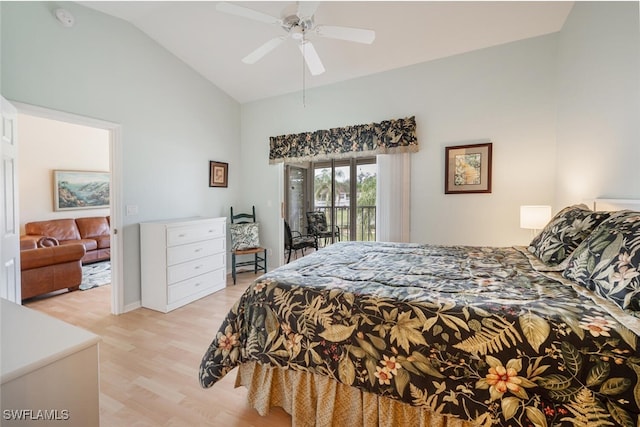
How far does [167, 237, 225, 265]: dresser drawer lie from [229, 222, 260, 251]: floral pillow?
0.37 meters

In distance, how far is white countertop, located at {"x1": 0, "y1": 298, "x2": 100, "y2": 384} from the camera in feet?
2.24

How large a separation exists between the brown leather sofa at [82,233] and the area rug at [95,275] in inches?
6.5

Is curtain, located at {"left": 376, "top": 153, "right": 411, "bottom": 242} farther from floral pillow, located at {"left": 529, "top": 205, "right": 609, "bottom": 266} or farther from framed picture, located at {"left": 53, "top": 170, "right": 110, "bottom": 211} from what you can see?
framed picture, located at {"left": 53, "top": 170, "right": 110, "bottom": 211}

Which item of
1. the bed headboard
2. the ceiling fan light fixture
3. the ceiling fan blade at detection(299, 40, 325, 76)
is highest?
the ceiling fan light fixture

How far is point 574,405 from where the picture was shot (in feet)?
3.16

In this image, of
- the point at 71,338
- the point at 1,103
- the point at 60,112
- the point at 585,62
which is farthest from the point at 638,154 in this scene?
the point at 60,112

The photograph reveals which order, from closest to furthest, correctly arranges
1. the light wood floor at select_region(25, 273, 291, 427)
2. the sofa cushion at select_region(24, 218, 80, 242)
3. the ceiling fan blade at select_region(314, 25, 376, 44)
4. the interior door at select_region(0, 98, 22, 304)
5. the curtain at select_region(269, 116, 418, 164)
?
the light wood floor at select_region(25, 273, 291, 427) < the interior door at select_region(0, 98, 22, 304) < the ceiling fan blade at select_region(314, 25, 376, 44) < the curtain at select_region(269, 116, 418, 164) < the sofa cushion at select_region(24, 218, 80, 242)

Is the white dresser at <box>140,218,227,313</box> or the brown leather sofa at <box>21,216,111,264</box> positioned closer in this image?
the white dresser at <box>140,218,227,313</box>

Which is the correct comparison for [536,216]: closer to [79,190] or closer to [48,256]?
[48,256]

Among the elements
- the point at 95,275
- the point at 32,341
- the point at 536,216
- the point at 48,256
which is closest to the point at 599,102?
the point at 536,216

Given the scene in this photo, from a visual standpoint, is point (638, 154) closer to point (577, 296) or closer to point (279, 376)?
point (577, 296)

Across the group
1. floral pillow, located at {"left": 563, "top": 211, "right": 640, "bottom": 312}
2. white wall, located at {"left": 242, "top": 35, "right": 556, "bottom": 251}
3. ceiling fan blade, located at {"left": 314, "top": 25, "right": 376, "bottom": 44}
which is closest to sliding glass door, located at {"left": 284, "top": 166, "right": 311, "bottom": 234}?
white wall, located at {"left": 242, "top": 35, "right": 556, "bottom": 251}

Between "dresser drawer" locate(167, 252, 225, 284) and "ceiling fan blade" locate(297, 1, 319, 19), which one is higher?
"ceiling fan blade" locate(297, 1, 319, 19)

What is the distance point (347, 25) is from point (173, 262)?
123 inches
